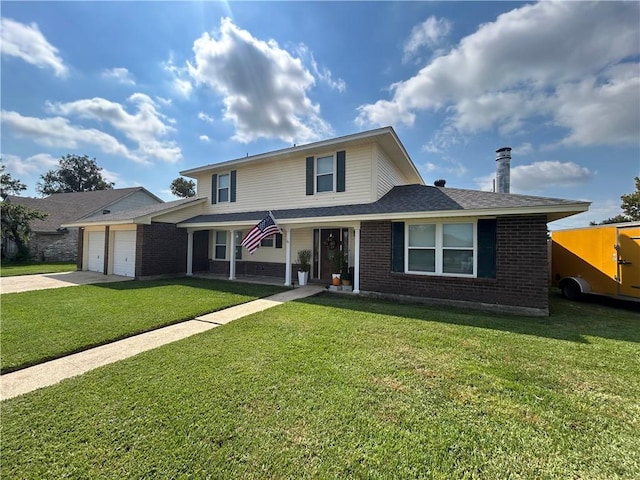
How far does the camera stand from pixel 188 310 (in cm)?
675

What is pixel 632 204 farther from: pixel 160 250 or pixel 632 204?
pixel 160 250

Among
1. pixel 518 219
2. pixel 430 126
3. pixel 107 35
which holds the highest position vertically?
pixel 107 35

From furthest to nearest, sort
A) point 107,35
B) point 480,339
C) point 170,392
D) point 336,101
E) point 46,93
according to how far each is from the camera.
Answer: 1. point 336,101
2. point 46,93
3. point 107,35
4. point 480,339
5. point 170,392

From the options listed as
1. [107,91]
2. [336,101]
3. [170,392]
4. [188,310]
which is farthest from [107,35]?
[170,392]

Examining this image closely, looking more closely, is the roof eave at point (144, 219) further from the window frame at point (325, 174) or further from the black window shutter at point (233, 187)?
the window frame at point (325, 174)

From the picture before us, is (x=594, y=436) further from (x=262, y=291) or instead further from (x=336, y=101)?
(x=336, y=101)

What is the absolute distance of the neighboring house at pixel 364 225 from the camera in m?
7.02

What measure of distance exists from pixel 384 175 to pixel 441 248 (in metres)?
4.06

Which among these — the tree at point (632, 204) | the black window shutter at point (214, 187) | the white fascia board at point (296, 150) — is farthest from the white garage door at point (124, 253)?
the tree at point (632, 204)

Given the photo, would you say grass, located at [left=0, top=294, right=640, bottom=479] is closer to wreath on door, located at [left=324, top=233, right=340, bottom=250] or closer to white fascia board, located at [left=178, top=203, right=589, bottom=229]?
white fascia board, located at [left=178, top=203, right=589, bottom=229]

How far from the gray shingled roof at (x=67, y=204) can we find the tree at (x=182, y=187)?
14.1 m

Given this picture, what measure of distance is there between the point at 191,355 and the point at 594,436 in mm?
4869

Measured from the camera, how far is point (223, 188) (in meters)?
13.9

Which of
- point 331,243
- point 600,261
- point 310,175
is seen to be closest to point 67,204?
point 310,175
